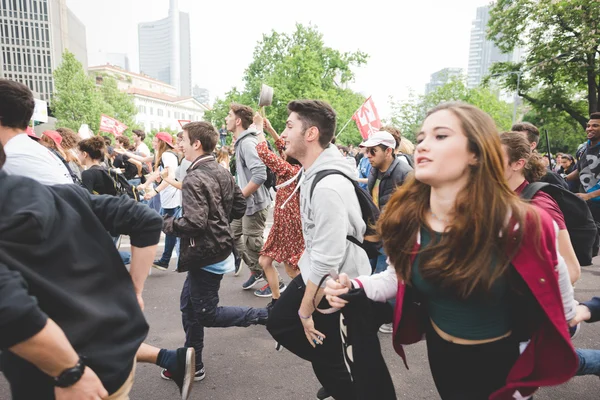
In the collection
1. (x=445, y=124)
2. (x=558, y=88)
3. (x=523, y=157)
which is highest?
(x=558, y=88)

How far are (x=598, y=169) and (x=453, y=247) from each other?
13.9ft

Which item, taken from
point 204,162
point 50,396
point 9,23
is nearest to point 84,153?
point 204,162

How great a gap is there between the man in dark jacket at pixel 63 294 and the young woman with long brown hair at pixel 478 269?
35.4 inches

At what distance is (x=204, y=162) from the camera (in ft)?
10.5

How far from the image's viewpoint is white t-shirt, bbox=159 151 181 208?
591 centimetres

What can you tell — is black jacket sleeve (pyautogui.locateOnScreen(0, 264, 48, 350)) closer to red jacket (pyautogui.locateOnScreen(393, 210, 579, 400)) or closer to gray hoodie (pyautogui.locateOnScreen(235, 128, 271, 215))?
red jacket (pyautogui.locateOnScreen(393, 210, 579, 400))

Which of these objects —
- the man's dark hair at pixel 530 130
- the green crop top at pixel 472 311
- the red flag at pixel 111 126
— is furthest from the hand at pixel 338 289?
the red flag at pixel 111 126

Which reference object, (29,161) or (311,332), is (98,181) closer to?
(29,161)

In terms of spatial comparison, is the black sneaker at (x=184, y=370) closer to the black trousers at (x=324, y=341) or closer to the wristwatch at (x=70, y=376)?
the black trousers at (x=324, y=341)

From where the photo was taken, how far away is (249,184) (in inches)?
181

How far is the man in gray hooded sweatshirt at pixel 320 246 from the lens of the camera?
2113mm

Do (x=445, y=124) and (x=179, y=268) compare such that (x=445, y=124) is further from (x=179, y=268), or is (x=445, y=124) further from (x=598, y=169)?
(x=598, y=169)

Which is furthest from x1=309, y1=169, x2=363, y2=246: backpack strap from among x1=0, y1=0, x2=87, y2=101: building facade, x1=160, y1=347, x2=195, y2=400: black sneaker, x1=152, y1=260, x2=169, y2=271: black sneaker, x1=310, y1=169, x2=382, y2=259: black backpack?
x1=0, y1=0, x2=87, y2=101: building facade

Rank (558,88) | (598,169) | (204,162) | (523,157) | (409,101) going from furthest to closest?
(409,101)
(558,88)
(598,169)
(204,162)
(523,157)
